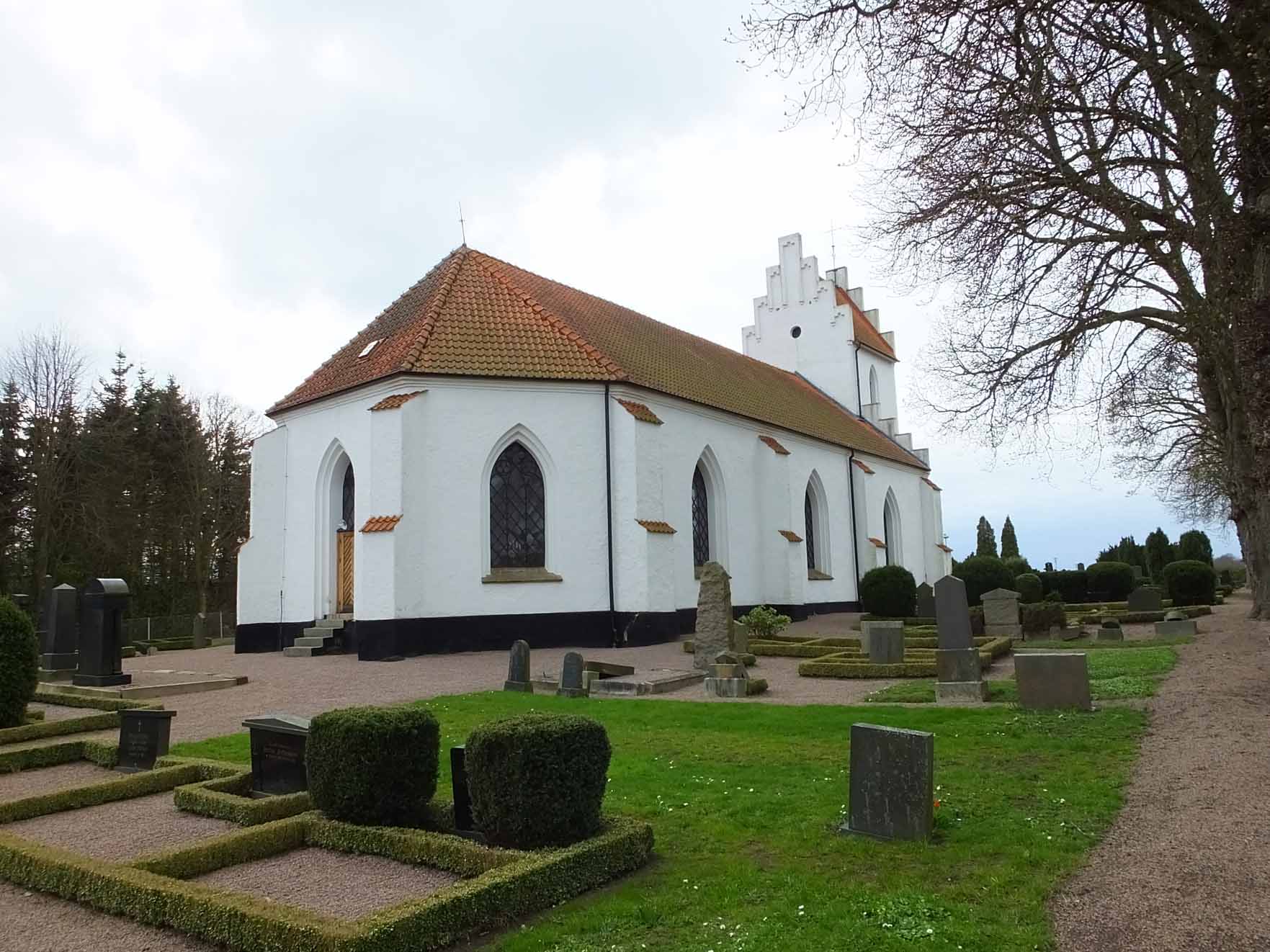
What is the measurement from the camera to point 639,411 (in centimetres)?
1928

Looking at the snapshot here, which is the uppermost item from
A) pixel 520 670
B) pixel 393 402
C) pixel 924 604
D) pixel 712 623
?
pixel 393 402

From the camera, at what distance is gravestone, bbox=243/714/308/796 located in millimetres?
7062

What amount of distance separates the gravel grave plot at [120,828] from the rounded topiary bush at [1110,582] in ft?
106

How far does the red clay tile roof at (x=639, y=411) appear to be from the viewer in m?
19.1

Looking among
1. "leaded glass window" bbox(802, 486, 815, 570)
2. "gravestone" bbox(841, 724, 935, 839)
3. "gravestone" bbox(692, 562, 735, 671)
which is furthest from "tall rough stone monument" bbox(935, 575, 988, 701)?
"leaded glass window" bbox(802, 486, 815, 570)

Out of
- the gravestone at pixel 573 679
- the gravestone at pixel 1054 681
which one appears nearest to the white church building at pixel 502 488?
the gravestone at pixel 573 679

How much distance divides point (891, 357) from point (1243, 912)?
37.3 meters

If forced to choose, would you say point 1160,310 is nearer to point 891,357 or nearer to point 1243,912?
point 1243,912

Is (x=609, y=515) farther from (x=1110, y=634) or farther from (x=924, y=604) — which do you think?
(x=1110, y=634)

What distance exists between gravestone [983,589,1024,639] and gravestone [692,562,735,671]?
775 cm

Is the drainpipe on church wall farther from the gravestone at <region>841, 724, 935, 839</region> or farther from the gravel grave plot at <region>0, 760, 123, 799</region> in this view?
the gravestone at <region>841, 724, 935, 839</region>

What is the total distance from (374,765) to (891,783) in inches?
135

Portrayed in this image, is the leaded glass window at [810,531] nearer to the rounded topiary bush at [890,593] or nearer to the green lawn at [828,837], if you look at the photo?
the rounded topiary bush at [890,593]

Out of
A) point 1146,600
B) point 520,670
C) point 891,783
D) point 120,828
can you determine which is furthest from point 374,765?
point 1146,600
